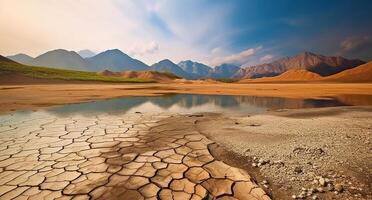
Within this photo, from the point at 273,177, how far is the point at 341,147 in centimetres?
247

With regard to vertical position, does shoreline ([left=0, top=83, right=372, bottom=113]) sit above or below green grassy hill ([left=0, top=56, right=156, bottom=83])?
below

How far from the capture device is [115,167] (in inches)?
168

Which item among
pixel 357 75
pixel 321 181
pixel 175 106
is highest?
pixel 357 75

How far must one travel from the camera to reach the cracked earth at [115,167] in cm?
341

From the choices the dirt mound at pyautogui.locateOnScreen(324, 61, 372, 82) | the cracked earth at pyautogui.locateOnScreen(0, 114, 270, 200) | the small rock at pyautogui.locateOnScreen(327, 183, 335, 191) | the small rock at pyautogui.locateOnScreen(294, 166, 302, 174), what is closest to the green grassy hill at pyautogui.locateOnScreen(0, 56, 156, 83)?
the cracked earth at pyautogui.locateOnScreen(0, 114, 270, 200)

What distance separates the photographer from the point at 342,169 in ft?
13.3

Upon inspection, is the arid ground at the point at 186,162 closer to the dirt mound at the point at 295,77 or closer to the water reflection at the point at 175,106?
the water reflection at the point at 175,106

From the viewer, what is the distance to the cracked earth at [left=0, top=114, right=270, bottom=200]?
134 inches

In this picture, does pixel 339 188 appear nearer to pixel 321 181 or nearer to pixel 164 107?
pixel 321 181

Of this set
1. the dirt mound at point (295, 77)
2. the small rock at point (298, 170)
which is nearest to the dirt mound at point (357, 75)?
the dirt mound at point (295, 77)

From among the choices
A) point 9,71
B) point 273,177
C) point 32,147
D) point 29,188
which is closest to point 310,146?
point 273,177

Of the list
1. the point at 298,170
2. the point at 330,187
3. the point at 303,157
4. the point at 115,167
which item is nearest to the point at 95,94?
the point at 115,167

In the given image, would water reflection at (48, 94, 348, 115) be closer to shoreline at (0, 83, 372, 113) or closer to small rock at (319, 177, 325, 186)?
shoreline at (0, 83, 372, 113)

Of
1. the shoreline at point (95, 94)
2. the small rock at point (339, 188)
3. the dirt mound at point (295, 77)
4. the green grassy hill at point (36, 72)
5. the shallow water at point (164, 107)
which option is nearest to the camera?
the small rock at point (339, 188)
